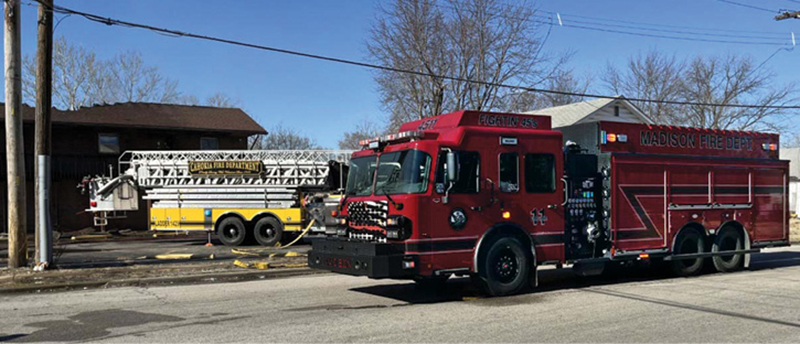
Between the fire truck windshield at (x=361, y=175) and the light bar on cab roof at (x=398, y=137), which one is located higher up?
the light bar on cab roof at (x=398, y=137)

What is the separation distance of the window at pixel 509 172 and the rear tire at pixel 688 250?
3.81 meters

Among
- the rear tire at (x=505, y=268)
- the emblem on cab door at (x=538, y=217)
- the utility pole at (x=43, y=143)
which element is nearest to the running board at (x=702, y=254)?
the emblem on cab door at (x=538, y=217)

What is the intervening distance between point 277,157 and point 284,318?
12.7m

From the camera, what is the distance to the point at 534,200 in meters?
10.3

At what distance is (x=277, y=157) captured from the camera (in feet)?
68.3

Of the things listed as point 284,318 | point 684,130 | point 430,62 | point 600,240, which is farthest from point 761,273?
point 430,62

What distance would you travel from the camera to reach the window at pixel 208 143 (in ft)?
102

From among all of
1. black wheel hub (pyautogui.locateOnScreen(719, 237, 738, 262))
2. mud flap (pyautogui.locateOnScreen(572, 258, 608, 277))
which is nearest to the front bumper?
mud flap (pyautogui.locateOnScreen(572, 258, 608, 277))

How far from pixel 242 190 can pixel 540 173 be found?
12279 millimetres

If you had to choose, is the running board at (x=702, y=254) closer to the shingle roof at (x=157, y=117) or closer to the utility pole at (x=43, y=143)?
the utility pole at (x=43, y=143)

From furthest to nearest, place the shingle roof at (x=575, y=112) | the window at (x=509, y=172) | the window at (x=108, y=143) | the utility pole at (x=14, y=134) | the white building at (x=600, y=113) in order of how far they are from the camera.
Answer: the shingle roof at (x=575, y=112) < the white building at (x=600, y=113) < the window at (x=108, y=143) < the utility pole at (x=14, y=134) < the window at (x=509, y=172)

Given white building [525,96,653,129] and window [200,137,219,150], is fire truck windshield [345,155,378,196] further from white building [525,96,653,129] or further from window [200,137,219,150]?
white building [525,96,653,129]

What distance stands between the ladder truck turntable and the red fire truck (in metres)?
9.17

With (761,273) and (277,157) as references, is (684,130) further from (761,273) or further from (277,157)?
(277,157)
